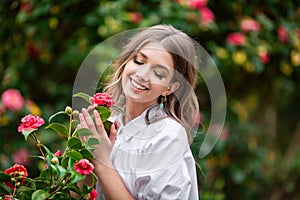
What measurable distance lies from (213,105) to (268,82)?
265 centimetres

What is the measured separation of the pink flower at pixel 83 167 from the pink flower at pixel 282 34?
8.21ft

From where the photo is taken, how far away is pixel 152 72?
1.63m

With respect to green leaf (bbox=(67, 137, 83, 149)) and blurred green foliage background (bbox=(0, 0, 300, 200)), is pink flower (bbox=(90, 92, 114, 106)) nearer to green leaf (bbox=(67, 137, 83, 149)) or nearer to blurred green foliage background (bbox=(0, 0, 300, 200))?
green leaf (bbox=(67, 137, 83, 149))

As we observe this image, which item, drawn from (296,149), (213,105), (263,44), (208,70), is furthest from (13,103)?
(296,149)

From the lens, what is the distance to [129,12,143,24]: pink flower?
338 cm

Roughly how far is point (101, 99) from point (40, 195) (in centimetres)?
26

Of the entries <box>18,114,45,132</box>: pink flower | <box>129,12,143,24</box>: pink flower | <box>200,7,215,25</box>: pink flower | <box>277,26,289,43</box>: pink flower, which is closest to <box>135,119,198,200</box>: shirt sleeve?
<box>18,114,45,132</box>: pink flower

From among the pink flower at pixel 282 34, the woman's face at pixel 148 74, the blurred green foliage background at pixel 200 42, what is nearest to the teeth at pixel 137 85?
the woman's face at pixel 148 74

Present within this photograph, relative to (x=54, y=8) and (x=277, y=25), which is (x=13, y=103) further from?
(x=277, y=25)

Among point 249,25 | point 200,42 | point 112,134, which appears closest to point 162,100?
point 112,134

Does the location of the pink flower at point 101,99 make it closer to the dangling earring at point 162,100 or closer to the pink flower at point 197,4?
the dangling earring at point 162,100

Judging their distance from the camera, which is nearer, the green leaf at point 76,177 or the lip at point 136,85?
the green leaf at point 76,177

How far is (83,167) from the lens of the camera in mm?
1506

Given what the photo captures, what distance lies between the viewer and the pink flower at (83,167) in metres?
1.50
